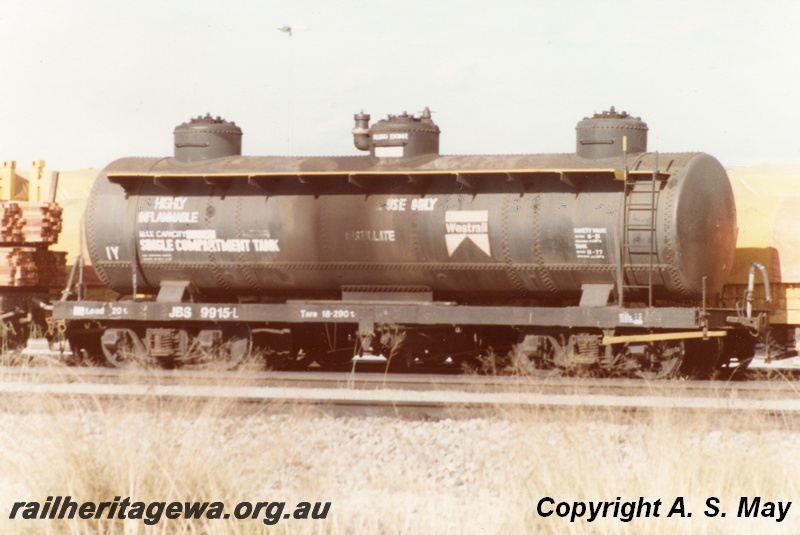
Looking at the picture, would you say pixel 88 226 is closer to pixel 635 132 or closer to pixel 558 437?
pixel 635 132

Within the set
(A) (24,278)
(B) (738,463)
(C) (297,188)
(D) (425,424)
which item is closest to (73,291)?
(A) (24,278)

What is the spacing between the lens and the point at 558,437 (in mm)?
10234

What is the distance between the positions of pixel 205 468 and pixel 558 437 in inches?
144

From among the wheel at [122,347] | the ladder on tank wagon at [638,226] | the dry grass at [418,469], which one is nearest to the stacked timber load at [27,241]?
the wheel at [122,347]

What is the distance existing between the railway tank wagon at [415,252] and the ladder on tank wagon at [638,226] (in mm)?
28

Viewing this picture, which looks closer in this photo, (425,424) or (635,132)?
(425,424)

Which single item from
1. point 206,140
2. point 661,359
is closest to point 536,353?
point 661,359

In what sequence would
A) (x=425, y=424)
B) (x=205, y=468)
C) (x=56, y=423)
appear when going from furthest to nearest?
(x=425, y=424) < (x=56, y=423) < (x=205, y=468)

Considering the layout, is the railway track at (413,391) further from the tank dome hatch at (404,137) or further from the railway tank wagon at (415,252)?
the tank dome hatch at (404,137)

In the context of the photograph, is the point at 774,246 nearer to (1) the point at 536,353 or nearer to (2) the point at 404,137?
Answer: (1) the point at 536,353

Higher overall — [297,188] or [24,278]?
[297,188]

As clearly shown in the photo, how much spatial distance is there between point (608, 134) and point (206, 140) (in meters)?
6.50

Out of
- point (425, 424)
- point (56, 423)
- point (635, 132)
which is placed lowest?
point (425, 424)

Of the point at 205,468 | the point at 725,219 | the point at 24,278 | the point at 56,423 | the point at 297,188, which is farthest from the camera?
the point at 24,278
